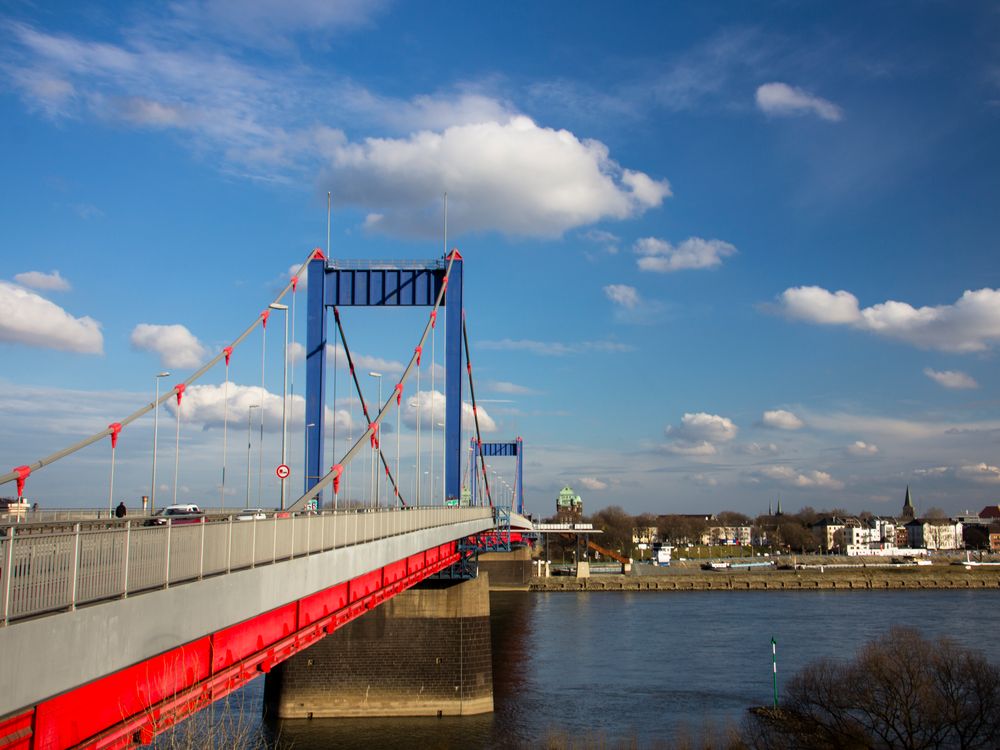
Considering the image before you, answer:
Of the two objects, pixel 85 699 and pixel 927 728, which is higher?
pixel 85 699

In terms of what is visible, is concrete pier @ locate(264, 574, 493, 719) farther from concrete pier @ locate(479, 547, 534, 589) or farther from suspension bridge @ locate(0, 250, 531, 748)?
concrete pier @ locate(479, 547, 534, 589)

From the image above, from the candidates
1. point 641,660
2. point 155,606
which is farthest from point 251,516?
point 641,660

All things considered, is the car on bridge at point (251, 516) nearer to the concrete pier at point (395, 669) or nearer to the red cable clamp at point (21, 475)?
the red cable clamp at point (21, 475)

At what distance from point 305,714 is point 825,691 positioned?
61.1 ft

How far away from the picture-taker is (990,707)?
28.2 metres

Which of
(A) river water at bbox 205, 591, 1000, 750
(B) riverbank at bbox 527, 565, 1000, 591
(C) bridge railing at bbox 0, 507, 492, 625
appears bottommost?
(B) riverbank at bbox 527, 565, 1000, 591

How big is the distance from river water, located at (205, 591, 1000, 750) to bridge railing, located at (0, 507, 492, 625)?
32.4 feet

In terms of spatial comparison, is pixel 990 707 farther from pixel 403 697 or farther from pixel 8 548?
pixel 8 548

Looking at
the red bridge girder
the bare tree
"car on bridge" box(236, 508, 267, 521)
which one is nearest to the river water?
the bare tree

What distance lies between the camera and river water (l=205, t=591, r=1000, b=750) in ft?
114

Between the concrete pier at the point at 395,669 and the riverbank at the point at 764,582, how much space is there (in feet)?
232

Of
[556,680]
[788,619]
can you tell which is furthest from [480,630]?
[788,619]

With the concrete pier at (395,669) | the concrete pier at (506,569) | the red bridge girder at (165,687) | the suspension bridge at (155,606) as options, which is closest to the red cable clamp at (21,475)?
the suspension bridge at (155,606)

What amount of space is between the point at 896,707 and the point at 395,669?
17658 mm
